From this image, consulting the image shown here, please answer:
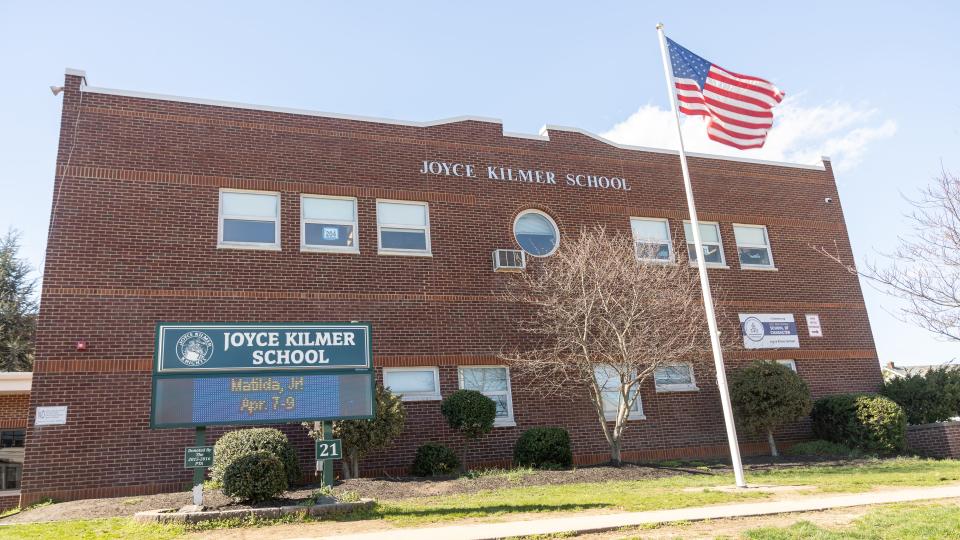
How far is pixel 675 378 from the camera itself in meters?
18.3

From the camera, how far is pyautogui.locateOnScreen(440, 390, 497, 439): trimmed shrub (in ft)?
48.4

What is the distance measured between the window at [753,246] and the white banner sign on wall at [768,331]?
1567mm

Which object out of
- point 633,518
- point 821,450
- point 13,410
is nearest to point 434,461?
point 633,518

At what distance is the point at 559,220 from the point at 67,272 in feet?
36.5

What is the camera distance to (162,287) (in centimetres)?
1469

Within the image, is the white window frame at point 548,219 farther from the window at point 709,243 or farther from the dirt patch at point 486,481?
the dirt patch at point 486,481

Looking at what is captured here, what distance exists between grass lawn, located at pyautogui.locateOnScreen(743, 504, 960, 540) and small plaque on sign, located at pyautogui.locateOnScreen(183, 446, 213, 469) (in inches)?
259

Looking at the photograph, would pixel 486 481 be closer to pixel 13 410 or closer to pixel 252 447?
pixel 252 447

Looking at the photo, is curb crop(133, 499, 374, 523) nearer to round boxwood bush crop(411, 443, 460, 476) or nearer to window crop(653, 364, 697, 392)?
round boxwood bush crop(411, 443, 460, 476)

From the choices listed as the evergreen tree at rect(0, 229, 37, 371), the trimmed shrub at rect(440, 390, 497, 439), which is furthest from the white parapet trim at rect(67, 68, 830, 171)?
the evergreen tree at rect(0, 229, 37, 371)

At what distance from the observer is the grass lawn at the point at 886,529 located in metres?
7.21

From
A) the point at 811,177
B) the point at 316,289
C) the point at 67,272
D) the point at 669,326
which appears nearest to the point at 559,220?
the point at 669,326

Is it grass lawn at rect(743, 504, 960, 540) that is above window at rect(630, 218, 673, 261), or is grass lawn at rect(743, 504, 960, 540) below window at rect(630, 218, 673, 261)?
below

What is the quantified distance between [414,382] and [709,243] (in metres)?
9.52
